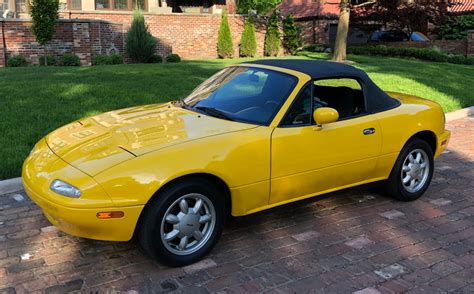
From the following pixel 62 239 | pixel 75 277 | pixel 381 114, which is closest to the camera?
pixel 75 277

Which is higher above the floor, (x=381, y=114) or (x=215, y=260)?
(x=381, y=114)

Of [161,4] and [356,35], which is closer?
[161,4]

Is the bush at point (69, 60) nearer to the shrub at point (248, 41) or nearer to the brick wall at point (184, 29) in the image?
the brick wall at point (184, 29)

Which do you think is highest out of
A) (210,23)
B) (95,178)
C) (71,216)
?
(210,23)

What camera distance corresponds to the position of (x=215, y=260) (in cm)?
372

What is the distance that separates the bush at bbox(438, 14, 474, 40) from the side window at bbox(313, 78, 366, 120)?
22803 mm

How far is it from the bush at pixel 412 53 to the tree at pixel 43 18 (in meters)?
14.6

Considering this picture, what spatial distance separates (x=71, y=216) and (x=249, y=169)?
4.38 feet

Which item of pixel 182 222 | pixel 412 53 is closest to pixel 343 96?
pixel 182 222

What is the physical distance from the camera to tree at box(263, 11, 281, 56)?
909 inches

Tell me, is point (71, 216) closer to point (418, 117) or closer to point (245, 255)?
point (245, 255)

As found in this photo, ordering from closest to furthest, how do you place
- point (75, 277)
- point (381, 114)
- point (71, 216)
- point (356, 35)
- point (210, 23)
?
point (71, 216) → point (75, 277) → point (381, 114) → point (210, 23) → point (356, 35)

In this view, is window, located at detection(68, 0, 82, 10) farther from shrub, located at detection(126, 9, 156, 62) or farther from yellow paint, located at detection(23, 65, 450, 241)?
yellow paint, located at detection(23, 65, 450, 241)

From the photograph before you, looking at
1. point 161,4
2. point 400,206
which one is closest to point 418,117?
point 400,206
